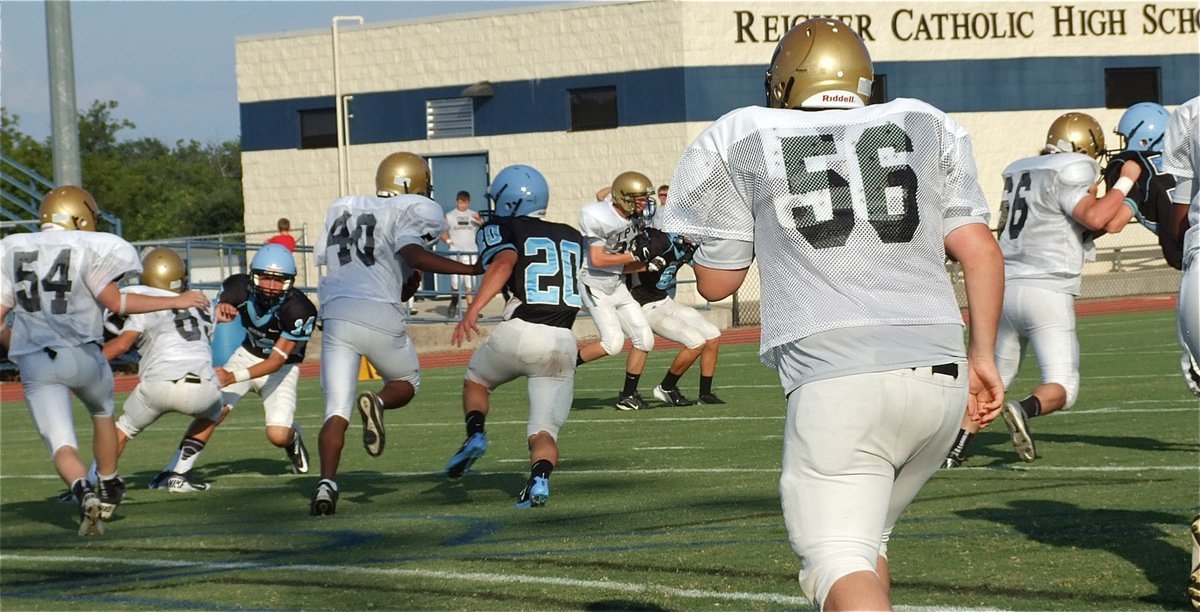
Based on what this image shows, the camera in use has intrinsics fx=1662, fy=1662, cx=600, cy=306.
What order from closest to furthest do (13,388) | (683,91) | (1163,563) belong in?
1. (1163,563)
2. (13,388)
3. (683,91)

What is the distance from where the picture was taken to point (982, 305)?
13.7ft

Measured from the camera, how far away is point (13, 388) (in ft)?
74.4

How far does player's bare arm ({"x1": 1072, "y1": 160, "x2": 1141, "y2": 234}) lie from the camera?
8.03 m

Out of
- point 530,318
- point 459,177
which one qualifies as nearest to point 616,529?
point 530,318

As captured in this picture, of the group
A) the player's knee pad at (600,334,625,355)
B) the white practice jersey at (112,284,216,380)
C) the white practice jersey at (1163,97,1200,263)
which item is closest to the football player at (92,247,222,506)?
the white practice jersey at (112,284,216,380)

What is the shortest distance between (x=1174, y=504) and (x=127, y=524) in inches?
211

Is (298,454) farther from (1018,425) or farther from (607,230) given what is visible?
(1018,425)

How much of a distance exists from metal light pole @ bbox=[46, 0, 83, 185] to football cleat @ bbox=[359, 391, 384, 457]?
315 inches

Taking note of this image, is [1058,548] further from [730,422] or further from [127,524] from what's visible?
[730,422]

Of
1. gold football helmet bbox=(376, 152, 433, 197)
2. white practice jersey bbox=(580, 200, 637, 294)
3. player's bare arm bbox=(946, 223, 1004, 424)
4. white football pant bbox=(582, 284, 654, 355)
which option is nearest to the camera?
player's bare arm bbox=(946, 223, 1004, 424)

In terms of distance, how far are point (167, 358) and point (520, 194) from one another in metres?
3.08

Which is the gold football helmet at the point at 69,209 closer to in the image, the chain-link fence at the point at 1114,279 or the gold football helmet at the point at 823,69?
the gold football helmet at the point at 823,69

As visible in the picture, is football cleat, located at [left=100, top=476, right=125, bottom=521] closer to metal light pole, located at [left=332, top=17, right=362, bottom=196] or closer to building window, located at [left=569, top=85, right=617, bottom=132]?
building window, located at [left=569, top=85, right=617, bottom=132]

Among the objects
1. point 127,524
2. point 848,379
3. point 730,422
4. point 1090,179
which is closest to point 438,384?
point 730,422
